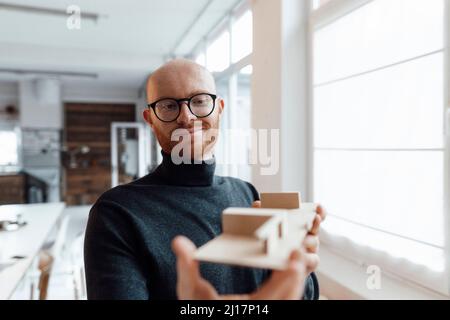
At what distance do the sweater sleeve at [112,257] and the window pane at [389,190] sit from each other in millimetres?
1046

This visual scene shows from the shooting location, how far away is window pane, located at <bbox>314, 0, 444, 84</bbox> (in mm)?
1167

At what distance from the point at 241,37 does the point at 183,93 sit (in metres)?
2.01

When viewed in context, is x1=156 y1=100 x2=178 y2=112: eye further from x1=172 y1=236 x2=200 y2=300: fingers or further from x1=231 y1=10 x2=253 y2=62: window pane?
x1=231 y1=10 x2=253 y2=62: window pane

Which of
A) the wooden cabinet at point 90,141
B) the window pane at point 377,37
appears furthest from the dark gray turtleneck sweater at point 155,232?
the wooden cabinet at point 90,141

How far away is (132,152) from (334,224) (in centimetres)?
451

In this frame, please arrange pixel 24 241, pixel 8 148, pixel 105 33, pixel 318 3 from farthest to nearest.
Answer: pixel 8 148, pixel 105 33, pixel 24 241, pixel 318 3

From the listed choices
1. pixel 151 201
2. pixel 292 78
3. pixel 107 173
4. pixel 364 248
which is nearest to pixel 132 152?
pixel 107 173

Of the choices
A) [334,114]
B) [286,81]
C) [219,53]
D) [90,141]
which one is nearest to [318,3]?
[286,81]

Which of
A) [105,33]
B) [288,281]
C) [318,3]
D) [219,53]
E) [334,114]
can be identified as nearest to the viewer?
[288,281]

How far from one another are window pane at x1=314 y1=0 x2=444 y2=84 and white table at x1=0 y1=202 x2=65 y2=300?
→ 1.72 metres

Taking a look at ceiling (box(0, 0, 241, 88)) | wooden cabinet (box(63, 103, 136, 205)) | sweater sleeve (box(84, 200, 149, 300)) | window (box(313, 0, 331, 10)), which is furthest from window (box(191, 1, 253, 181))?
wooden cabinet (box(63, 103, 136, 205))

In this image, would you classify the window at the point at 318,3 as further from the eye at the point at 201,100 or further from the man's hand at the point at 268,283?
the man's hand at the point at 268,283

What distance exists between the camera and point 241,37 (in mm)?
2402

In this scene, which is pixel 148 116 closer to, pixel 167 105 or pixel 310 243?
pixel 167 105
